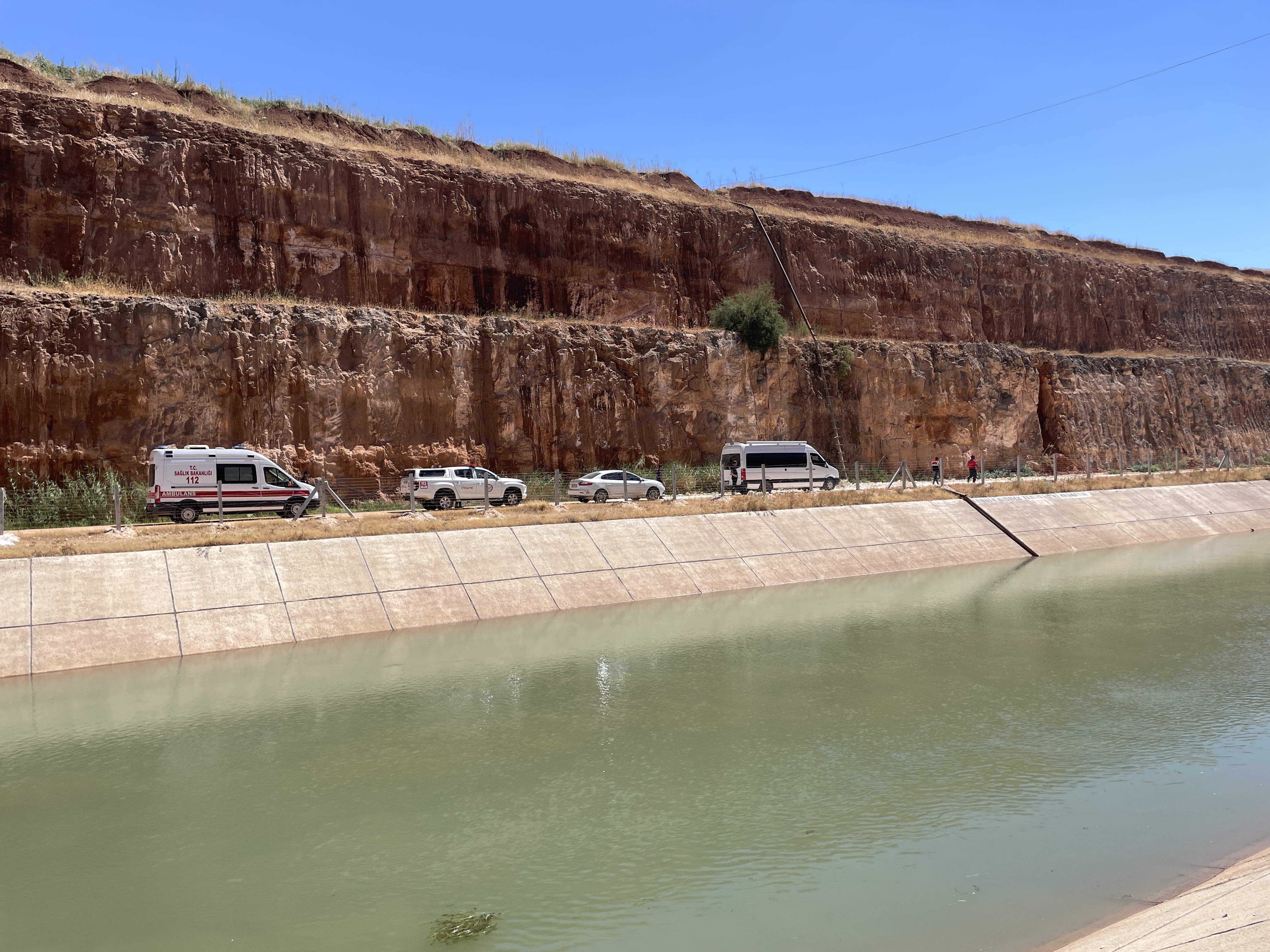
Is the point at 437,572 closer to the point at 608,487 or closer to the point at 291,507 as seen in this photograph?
the point at 291,507

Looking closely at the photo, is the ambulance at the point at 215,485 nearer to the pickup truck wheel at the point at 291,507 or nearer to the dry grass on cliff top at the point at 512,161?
the pickup truck wheel at the point at 291,507

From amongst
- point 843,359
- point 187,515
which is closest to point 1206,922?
point 187,515

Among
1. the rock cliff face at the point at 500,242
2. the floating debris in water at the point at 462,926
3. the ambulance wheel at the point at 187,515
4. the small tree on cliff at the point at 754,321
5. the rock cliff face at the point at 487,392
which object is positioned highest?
the rock cliff face at the point at 500,242

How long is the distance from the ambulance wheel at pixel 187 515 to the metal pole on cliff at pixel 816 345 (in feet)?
96.3

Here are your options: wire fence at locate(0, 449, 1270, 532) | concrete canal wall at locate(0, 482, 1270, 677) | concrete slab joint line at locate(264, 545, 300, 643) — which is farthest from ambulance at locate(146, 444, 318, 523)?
concrete canal wall at locate(0, 482, 1270, 677)

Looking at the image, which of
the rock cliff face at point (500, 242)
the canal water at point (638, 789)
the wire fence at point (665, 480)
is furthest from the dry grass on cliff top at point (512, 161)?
the canal water at point (638, 789)

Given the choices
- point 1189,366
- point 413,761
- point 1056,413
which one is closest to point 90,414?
point 413,761

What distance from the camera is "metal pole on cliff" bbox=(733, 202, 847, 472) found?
47312mm

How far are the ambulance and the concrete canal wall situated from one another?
4.75 metres

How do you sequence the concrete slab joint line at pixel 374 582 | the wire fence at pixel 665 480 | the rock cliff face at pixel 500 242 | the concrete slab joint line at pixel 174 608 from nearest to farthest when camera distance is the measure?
the concrete slab joint line at pixel 174 608
the concrete slab joint line at pixel 374 582
the wire fence at pixel 665 480
the rock cliff face at pixel 500 242

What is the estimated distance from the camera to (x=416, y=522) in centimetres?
2456

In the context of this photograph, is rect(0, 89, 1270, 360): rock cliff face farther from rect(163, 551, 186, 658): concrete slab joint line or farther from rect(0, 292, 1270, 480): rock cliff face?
rect(163, 551, 186, 658): concrete slab joint line

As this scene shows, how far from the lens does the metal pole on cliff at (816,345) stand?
4731 cm

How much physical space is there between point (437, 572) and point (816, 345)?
30.8m
